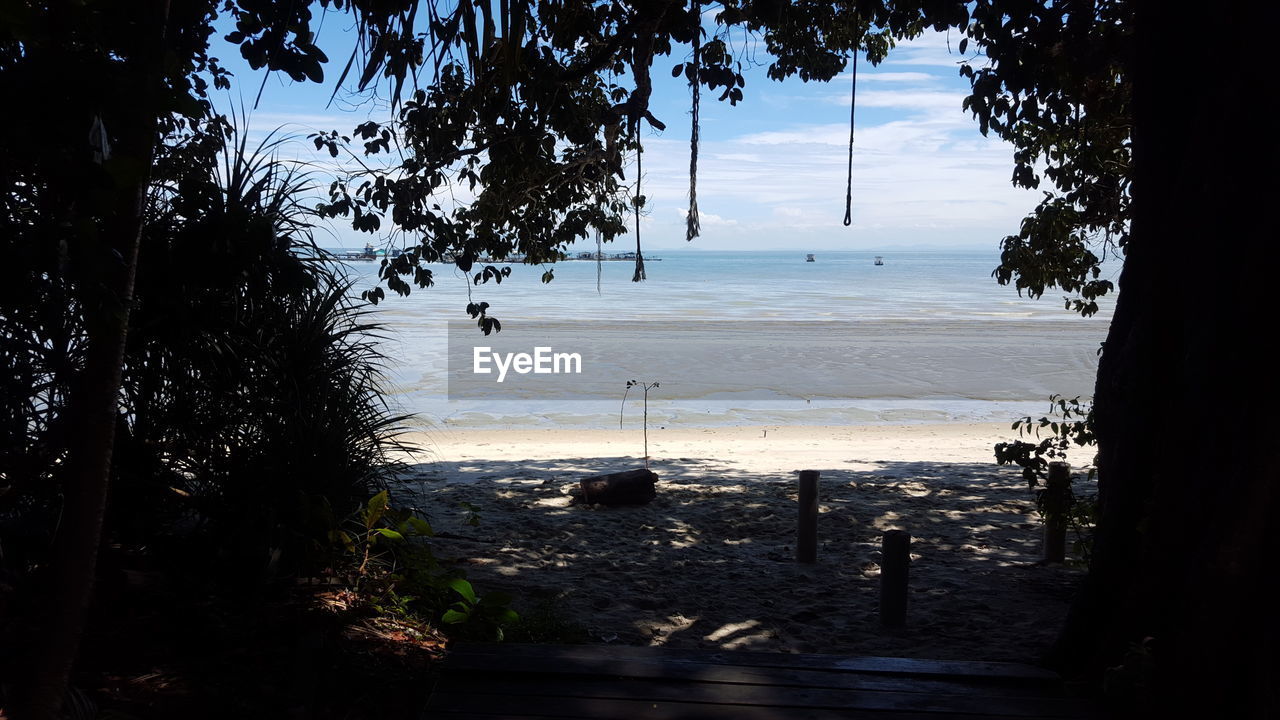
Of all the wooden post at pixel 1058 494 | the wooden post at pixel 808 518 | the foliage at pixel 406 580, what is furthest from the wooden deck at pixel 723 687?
the wooden post at pixel 808 518

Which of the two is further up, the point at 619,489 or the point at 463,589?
the point at 463,589

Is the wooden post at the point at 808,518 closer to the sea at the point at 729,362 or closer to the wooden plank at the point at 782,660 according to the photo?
the sea at the point at 729,362

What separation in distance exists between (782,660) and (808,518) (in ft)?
8.53

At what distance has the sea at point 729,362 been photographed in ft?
50.0

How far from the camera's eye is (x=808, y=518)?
622 centimetres

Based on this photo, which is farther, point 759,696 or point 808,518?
point 808,518

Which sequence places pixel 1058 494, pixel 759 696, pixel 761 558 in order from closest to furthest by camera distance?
pixel 759 696
pixel 1058 494
pixel 761 558

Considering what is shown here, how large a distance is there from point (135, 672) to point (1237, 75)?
449cm

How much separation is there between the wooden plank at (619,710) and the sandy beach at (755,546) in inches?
54.7

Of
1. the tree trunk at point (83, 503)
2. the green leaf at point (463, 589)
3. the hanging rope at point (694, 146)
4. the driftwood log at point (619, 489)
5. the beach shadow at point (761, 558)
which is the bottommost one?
the beach shadow at point (761, 558)

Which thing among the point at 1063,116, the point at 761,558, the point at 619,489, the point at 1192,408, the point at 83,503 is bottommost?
the point at 761,558

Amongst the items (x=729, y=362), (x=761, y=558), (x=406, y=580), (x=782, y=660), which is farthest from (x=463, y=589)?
(x=729, y=362)

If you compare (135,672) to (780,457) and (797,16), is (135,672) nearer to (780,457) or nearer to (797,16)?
(797,16)

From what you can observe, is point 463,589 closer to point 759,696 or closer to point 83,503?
point 759,696
